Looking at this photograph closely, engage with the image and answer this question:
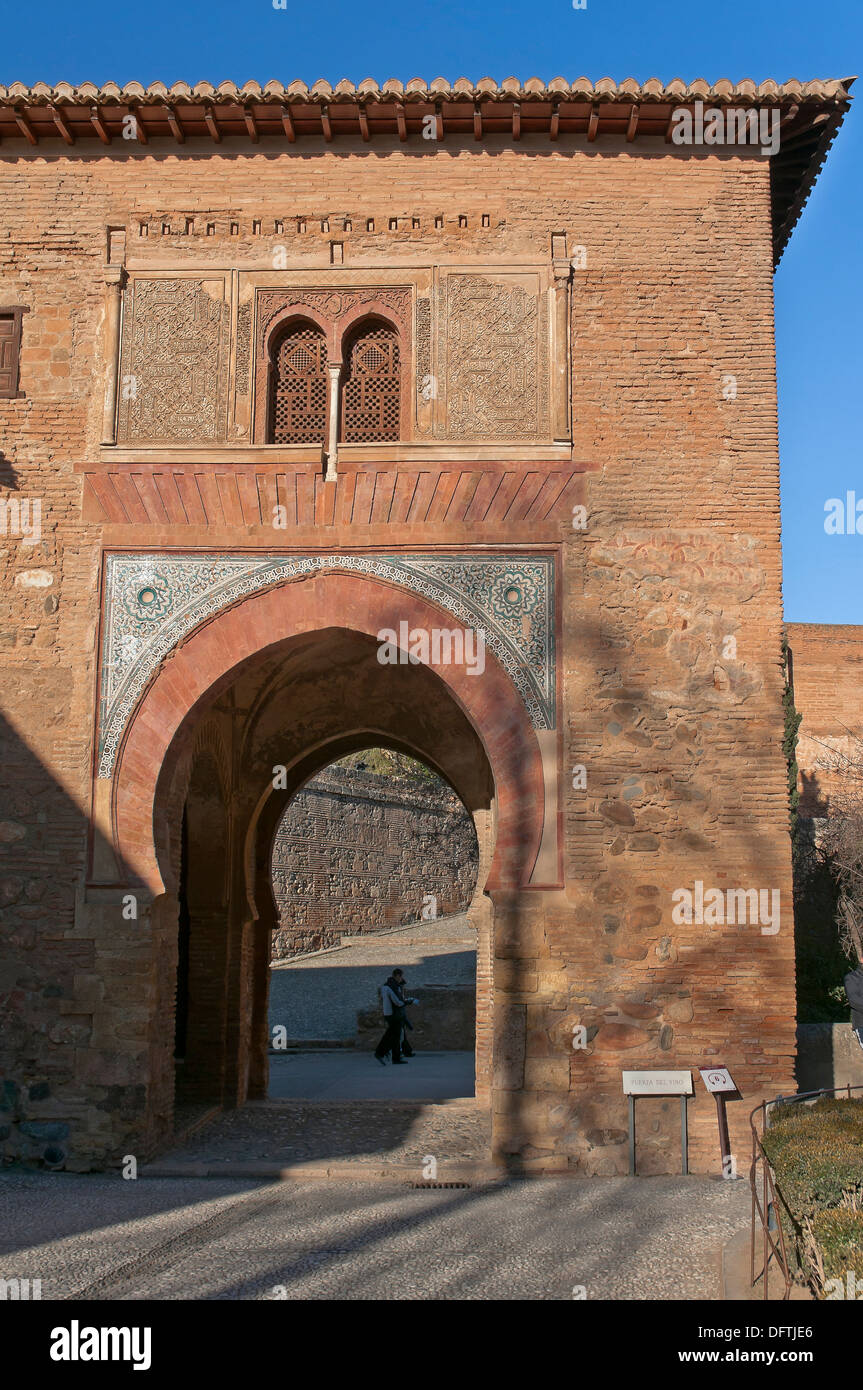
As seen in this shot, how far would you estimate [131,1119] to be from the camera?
7801mm

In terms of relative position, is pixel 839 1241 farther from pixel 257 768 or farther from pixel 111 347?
pixel 257 768

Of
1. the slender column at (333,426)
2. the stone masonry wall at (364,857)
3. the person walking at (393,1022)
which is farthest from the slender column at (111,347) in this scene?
the stone masonry wall at (364,857)

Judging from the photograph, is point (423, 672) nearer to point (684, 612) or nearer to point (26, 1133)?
point (684, 612)

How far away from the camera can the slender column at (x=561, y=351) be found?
8.45 meters

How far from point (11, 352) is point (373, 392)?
2522mm

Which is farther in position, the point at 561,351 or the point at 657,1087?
the point at 561,351

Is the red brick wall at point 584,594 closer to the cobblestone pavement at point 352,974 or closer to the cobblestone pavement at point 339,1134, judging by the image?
the cobblestone pavement at point 339,1134

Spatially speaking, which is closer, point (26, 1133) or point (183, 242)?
point (26, 1133)

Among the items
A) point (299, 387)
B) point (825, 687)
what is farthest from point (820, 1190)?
point (825, 687)

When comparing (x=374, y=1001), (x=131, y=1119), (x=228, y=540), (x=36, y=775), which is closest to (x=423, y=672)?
(x=228, y=540)

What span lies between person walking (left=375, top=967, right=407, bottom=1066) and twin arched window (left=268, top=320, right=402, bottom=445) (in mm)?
7634

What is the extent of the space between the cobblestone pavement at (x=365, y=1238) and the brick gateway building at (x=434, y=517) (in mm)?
629

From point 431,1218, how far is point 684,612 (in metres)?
4.04

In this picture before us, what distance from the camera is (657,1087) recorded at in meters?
7.69
